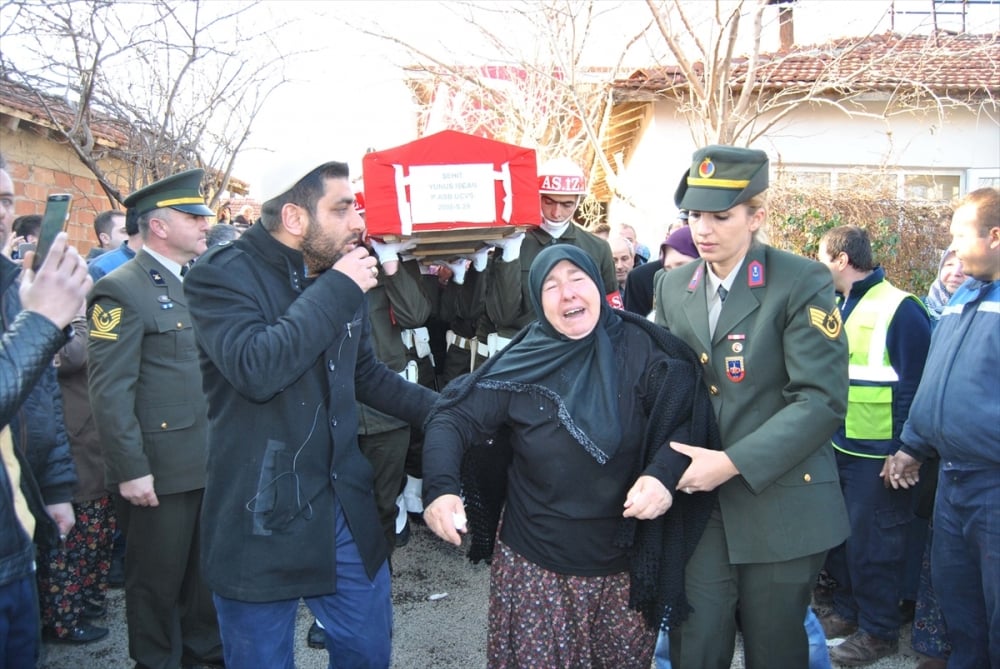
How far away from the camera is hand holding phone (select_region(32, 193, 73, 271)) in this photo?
6.15 feet

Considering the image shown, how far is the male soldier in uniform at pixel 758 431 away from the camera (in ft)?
7.76

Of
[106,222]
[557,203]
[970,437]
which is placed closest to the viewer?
[970,437]

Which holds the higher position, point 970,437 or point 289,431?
point 289,431

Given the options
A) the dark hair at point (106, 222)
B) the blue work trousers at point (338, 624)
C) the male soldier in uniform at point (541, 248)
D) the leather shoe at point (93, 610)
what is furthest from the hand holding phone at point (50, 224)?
the dark hair at point (106, 222)

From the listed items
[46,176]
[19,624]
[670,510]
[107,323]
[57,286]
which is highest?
[46,176]

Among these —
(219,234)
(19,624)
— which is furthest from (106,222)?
(19,624)

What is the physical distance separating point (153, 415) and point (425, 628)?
6.27 feet

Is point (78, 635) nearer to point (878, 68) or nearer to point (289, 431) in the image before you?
point (289, 431)

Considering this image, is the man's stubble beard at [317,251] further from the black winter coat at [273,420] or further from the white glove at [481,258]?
the white glove at [481,258]

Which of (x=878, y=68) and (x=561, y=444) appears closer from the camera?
(x=561, y=444)

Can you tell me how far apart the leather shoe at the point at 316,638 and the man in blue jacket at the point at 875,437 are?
105 inches

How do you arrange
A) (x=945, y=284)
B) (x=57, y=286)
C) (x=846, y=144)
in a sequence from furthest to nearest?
(x=846, y=144)
(x=945, y=284)
(x=57, y=286)

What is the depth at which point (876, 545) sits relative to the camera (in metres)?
3.90

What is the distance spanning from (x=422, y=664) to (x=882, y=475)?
2553mm
